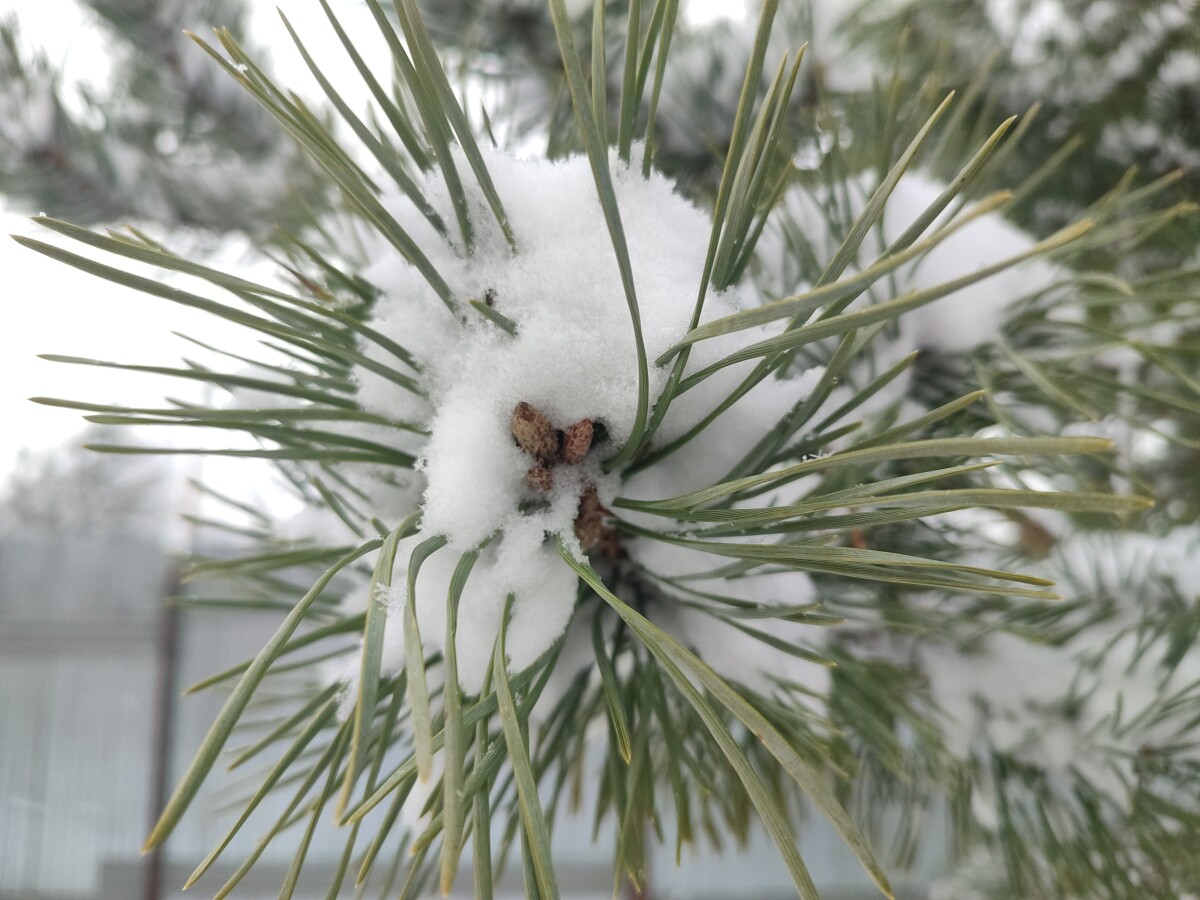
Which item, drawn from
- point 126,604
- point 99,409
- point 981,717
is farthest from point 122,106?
point 126,604

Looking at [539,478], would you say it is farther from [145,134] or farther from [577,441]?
[145,134]

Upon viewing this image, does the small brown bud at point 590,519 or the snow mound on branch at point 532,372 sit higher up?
the snow mound on branch at point 532,372

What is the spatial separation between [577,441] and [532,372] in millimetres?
20

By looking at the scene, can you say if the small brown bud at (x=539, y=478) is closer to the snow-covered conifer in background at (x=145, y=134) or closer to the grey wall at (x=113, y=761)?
the snow-covered conifer in background at (x=145, y=134)

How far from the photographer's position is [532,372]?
0.17 metres

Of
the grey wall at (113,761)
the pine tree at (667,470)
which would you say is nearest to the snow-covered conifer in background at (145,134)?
the pine tree at (667,470)

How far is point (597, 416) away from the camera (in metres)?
0.17

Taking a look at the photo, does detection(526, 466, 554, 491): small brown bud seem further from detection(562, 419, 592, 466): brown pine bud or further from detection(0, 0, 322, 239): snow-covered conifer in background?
detection(0, 0, 322, 239): snow-covered conifer in background

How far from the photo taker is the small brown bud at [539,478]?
184 mm

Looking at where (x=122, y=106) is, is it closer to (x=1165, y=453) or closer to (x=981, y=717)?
(x=981, y=717)

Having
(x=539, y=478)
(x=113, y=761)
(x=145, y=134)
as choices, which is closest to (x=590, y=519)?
(x=539, y=478)

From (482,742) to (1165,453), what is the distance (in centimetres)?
54

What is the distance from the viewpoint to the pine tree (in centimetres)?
13

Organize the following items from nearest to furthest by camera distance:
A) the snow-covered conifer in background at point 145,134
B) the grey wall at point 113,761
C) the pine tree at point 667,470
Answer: the pine tree at point 667,470
the snow-covered conifer in background at point 145,134
the grey wall at point 113,761
